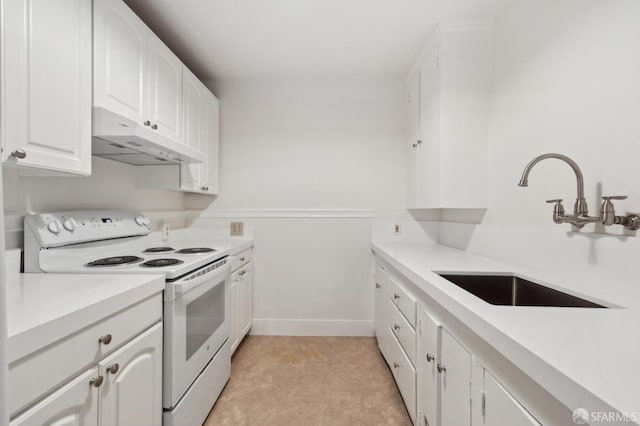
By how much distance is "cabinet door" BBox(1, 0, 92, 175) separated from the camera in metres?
0.94

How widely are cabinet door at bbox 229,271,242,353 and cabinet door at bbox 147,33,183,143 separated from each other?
1.09 m

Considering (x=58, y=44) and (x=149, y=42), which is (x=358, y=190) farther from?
(x=58, y=44)

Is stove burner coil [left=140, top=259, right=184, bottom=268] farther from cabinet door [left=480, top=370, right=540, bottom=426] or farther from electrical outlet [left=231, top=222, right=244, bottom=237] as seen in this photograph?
cabinet door [left=480, top=370, right=540, bottom=426]

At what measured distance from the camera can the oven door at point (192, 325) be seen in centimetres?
123

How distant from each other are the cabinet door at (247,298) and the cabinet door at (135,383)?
3.77ft

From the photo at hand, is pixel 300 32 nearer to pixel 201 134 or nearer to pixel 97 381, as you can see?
pixel 201 134

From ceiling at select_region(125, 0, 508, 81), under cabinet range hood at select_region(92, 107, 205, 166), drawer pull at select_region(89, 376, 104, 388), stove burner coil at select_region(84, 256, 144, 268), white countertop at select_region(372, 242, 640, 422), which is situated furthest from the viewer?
ceiling at select_region(125, 0, 508, 81)

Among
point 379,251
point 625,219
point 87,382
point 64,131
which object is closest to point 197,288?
point 87,382

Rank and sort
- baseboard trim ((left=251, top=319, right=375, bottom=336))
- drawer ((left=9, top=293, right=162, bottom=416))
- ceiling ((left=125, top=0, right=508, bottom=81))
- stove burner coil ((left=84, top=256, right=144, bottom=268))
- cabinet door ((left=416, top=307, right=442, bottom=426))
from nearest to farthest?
drawer ((left=9, top=293, right=162, bottom=416))
cabinet door ((left=416, top=307, right=442, bottom=426))
stove burner coil ((left=84, top=256, right=144, bottom=268))
ceiling ((left=125, top=0, right=508, bottom=81))
baseboard trim ((left=251, top=319, right=375, bottom=336))

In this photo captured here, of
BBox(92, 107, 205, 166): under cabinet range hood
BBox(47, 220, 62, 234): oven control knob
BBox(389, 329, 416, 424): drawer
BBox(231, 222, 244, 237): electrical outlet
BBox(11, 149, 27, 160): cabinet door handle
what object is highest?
BBox(92, 107, 205, 166): under cabinet range hood

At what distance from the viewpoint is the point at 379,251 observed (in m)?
2.20

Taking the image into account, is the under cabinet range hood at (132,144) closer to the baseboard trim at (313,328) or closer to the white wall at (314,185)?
the white wall at (314,185)

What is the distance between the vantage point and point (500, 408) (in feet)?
2.46

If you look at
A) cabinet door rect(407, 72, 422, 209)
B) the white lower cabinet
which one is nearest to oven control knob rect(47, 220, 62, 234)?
the white lower cabinet
